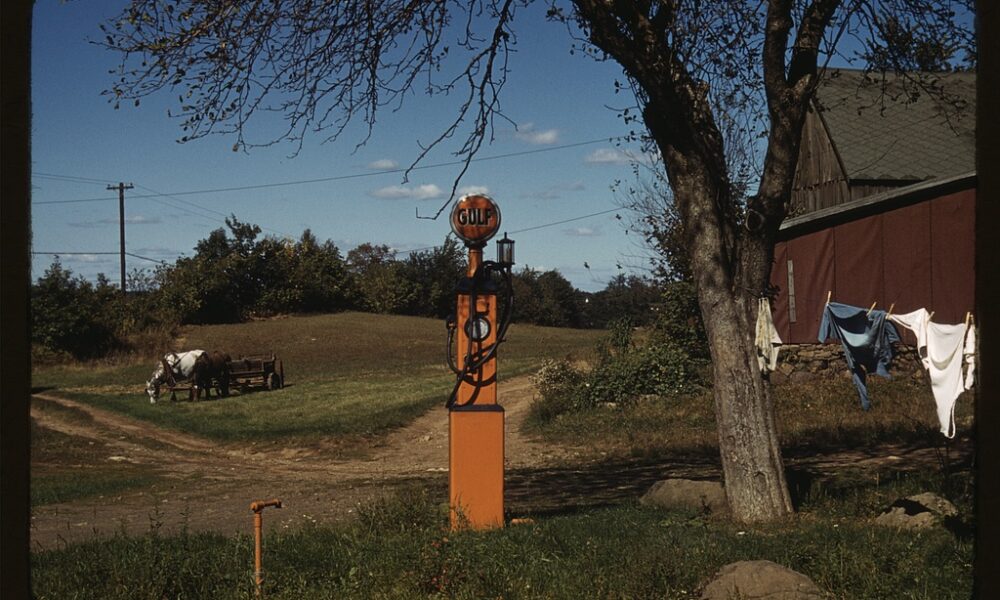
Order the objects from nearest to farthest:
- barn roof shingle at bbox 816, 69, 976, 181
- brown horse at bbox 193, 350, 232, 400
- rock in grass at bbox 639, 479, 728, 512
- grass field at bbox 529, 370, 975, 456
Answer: rock in grass at bbox 639, 479, 728, 512 → grass field at bbox 529, 370, 975, 456 → barn roof shingle at bbox 816, 69, 976, 181 → brown horse at bbox 193, 350, 232, 400

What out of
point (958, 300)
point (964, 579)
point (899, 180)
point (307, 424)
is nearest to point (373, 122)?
point (964, 579)

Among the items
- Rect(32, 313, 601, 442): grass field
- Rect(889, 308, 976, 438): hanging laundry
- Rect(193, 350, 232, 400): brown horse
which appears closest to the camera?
Rect(889, 308, 976, 438): hanging laundry

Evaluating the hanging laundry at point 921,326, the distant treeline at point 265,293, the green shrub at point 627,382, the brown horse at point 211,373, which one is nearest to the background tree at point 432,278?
the distant treeline at point 265,293

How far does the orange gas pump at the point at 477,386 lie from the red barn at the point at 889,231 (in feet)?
32.0

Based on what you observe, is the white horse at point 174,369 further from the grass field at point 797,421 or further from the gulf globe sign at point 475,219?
the gulf globe sign at point 475,219

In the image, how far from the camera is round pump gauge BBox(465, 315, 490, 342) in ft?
26.7

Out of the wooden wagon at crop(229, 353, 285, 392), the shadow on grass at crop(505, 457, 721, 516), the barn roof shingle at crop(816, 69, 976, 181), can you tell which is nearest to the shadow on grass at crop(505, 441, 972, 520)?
the shadow on grass at crop(505, 457, 721, 516)

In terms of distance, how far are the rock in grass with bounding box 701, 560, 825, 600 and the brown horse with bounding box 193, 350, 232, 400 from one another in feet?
86.9

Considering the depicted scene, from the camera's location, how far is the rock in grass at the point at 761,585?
5160 millimetres

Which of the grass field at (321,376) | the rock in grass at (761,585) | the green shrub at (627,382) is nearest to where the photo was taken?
the rock in grass at (761,585)

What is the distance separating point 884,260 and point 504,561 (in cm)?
1683

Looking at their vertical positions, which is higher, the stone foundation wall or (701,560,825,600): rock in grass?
the stone foundation wall

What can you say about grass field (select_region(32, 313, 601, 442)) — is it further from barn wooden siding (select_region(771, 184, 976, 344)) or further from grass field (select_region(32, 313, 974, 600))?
barn wooden siding (select_region(771, 184, 976, 344))

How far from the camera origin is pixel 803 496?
371 inches
